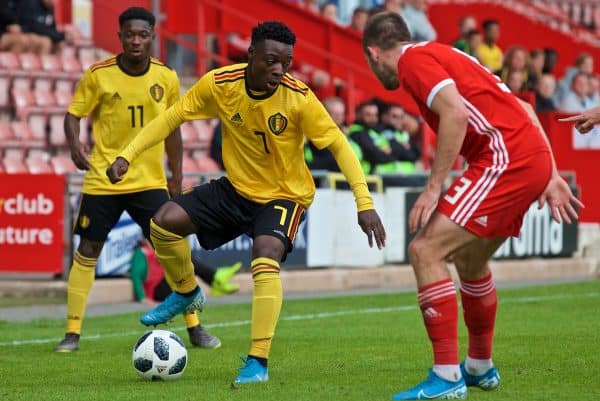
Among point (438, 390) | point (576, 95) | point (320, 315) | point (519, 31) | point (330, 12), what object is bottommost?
point (320, 315)

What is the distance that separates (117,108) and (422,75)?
3.86m

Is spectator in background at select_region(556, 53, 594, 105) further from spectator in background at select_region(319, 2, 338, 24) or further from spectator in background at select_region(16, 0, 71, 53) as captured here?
spectator in background at select_region(16, 0, 71, 53)

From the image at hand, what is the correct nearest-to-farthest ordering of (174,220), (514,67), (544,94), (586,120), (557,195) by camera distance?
(557,195)
(586,120)
(174,220)
(514,67)
(544,94)

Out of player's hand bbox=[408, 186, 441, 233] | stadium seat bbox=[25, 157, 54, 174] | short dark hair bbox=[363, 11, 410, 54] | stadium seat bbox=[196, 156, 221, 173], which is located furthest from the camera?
stadium seat bbox=[196, 156, 221, 173]

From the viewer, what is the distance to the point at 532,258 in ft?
61.0

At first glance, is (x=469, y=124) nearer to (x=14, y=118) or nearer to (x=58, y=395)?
(x=58, y=395)

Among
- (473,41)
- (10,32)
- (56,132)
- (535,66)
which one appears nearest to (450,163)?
(56,132)

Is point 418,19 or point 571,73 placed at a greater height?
point 418,19

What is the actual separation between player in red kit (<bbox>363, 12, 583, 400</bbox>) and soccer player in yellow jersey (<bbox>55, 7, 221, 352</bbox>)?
11.1ft

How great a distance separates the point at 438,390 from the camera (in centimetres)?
721

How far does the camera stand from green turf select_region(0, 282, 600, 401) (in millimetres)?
7887

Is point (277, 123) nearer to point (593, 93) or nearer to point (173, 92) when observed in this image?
point (173, 92)

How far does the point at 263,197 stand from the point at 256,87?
70 centimetres

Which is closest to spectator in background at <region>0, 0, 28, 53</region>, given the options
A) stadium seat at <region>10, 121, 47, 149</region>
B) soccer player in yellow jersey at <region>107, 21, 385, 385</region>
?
→ stadium seat at <region>10, 121, 47, 149</region>
